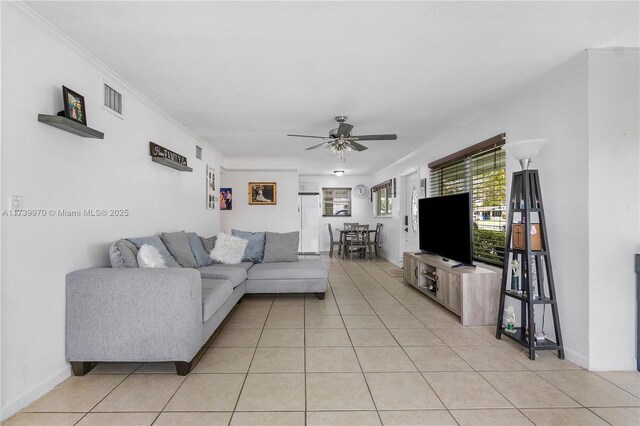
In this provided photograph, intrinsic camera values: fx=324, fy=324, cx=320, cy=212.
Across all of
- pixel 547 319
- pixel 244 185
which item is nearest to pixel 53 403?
pixel 547 319

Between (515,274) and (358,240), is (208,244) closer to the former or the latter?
(515,274)

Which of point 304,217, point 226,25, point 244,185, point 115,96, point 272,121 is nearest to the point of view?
point 226,25

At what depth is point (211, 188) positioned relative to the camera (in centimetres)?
575

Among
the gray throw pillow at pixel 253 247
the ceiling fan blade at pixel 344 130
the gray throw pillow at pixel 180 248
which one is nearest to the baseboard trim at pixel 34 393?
the gray throw pillow at pixel 180 248

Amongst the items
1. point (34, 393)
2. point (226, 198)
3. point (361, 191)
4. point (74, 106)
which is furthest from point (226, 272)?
point (361, 191)

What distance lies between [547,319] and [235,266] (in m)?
3.33

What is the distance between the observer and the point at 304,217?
944cm

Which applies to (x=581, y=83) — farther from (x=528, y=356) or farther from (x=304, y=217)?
(x=304, y=217)

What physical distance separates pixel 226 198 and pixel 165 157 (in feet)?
11.2

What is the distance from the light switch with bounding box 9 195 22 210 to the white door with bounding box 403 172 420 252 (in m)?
5.20

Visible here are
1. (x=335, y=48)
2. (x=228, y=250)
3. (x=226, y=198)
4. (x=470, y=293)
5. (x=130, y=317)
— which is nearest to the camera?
(x=130, y=317)

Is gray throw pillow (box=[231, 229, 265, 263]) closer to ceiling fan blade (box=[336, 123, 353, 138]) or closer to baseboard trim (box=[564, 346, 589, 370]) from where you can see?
ceiling fan blade (box=[336, 123, 353, 138])

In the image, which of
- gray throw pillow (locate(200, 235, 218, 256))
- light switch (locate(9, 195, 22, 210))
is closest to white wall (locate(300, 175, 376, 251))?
gray throw pillow (locate(200, 235, 218, 256))

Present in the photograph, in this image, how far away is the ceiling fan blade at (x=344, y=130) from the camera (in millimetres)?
3645
